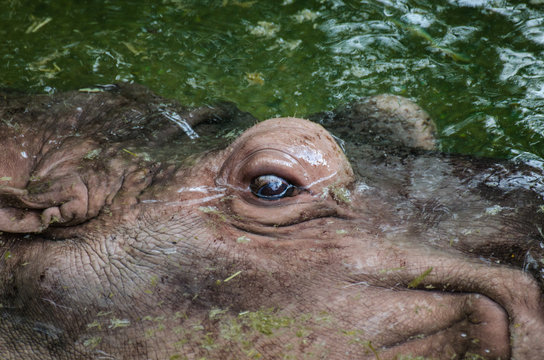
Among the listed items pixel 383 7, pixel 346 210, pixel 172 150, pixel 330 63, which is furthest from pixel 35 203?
pixel 383 7

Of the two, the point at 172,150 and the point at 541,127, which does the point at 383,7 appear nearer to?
the point at 541,127

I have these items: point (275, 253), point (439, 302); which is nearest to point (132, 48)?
point (275, 253)

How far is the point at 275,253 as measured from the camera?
2.91 metres

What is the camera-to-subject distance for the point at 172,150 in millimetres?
3580

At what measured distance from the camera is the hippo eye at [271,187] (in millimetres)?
2992

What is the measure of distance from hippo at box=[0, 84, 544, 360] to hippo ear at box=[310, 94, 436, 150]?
52cm

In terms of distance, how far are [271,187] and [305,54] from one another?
10.6 feet

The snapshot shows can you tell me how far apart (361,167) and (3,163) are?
2271 mm

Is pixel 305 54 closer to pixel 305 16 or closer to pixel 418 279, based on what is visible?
pixel 305 16

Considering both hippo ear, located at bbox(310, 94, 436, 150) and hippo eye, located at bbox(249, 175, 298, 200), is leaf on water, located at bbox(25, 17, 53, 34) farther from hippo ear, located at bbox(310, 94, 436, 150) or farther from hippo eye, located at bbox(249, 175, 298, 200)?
hippo eye, located at bbox(249, 175, 298, 200)

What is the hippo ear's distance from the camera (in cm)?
407

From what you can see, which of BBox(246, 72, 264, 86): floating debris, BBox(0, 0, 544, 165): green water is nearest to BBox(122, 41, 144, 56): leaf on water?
BBox(0, 0, 544, 165): green water

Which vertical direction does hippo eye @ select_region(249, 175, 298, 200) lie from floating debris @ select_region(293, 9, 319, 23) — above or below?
above

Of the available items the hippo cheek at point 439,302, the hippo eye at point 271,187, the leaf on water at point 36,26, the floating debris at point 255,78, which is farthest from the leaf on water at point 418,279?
the leaf on water at point 36,26
